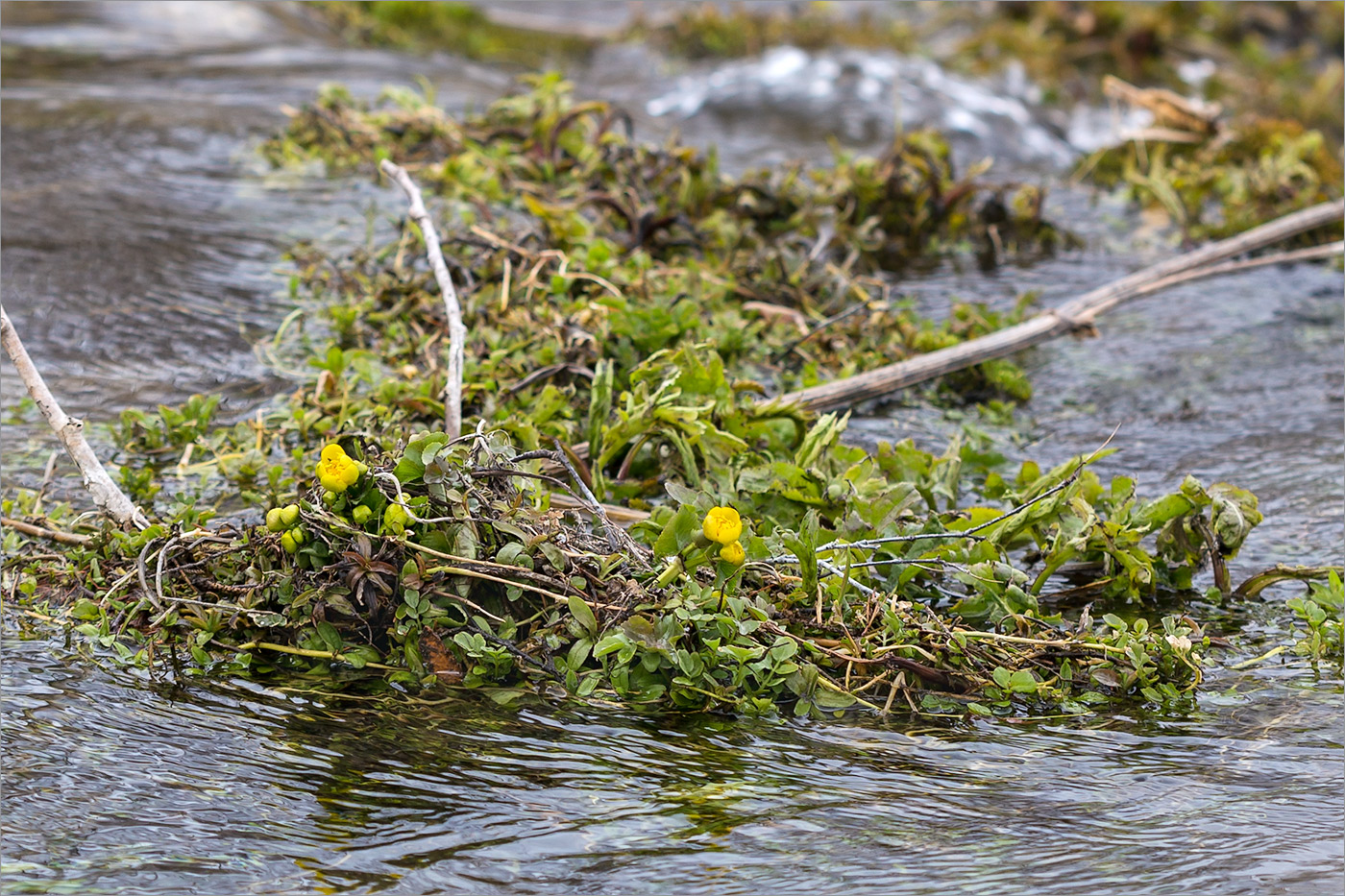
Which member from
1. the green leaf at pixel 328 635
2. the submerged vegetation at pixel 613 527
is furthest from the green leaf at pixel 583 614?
the green leaf at pixel 328 635

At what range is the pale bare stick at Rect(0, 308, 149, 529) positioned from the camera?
8.55 feet

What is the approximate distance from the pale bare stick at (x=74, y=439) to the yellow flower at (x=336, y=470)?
0.63 m

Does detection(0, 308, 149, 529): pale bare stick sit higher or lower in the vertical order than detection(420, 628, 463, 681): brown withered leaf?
higher

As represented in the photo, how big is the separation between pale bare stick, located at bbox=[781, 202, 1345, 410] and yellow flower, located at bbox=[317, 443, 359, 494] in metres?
1.35

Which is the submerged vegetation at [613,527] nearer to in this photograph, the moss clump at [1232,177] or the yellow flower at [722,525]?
the yellow flower at [722,525]

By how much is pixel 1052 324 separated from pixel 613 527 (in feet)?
7.43

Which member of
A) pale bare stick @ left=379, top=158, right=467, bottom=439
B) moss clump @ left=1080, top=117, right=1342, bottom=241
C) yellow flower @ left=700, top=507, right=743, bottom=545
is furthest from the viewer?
moss clump @ left=1080, top=117, right=1342, bottom=241

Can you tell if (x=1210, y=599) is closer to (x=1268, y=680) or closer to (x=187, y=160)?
(x=1268, y=680)

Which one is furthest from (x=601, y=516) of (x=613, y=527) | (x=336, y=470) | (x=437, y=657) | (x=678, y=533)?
(x=336, y=470)

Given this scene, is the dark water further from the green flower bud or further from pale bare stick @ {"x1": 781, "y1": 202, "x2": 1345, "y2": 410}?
the green flower bud

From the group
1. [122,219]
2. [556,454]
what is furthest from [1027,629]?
[122,219]

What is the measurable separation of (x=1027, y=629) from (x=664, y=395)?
105 centimetres

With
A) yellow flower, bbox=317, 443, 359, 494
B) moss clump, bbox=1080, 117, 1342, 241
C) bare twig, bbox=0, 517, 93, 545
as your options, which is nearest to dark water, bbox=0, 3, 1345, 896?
bare twig, bbox=0, 517, 93, 545

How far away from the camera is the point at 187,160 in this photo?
219 inches
